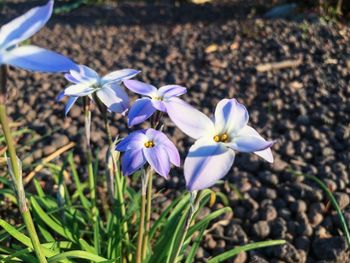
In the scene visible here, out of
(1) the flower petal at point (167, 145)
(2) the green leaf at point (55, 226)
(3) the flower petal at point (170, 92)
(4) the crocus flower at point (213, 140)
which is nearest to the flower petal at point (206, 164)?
(4) the crocus flower at point (213, 140)

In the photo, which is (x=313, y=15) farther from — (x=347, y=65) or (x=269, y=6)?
(x=347, y=65)

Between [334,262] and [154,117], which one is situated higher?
[154,117]

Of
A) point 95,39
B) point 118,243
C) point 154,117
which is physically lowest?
point 95,39

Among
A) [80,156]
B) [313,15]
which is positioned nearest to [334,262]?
[80,156]

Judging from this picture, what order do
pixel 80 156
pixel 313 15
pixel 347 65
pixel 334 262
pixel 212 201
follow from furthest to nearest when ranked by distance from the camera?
pixel 313 15
pixel 347 65
pixel 80 156
pixel 212 201
pixel 334 262

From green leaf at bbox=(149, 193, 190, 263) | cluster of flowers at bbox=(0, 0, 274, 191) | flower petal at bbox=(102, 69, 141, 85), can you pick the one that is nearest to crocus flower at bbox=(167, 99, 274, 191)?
cluster of flowers at bbox=(0, 0, 274, 191)

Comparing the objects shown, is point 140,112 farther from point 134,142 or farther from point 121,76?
point 121,76
